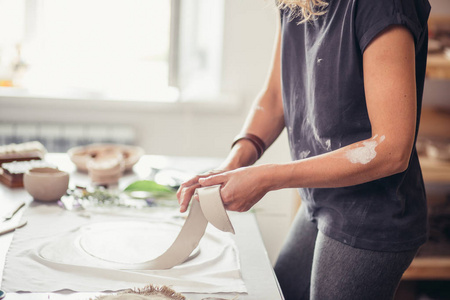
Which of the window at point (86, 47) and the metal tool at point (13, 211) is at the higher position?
the window at point (86, 47)

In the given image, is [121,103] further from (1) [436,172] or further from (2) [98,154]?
(1) [436,172]

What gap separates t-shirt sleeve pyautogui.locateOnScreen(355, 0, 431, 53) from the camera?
2.82ft

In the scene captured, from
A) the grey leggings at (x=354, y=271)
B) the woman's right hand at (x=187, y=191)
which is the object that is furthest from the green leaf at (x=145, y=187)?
the grey leggings at (x=354, y=271)

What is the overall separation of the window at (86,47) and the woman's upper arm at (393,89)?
7.05 ft

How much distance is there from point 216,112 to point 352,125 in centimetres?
190

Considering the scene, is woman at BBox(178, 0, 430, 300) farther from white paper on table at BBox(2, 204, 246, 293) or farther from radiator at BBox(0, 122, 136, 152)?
radiator at BBox(0, 122, 136, 152)

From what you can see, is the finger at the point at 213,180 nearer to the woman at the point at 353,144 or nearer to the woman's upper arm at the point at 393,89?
the woman at the point at 353,144

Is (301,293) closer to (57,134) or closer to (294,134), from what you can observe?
(294,134)

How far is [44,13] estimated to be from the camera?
3146mm

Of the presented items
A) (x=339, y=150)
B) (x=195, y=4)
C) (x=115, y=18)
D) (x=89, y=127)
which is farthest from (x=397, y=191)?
(x=115, y=18)

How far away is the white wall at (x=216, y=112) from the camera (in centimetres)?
273

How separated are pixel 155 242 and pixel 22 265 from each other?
0.26 m

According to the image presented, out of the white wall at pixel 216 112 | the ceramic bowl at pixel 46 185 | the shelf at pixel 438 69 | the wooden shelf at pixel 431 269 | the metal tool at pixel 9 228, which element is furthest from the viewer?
the white wall at pixel 216 112

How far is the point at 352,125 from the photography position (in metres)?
0.98
